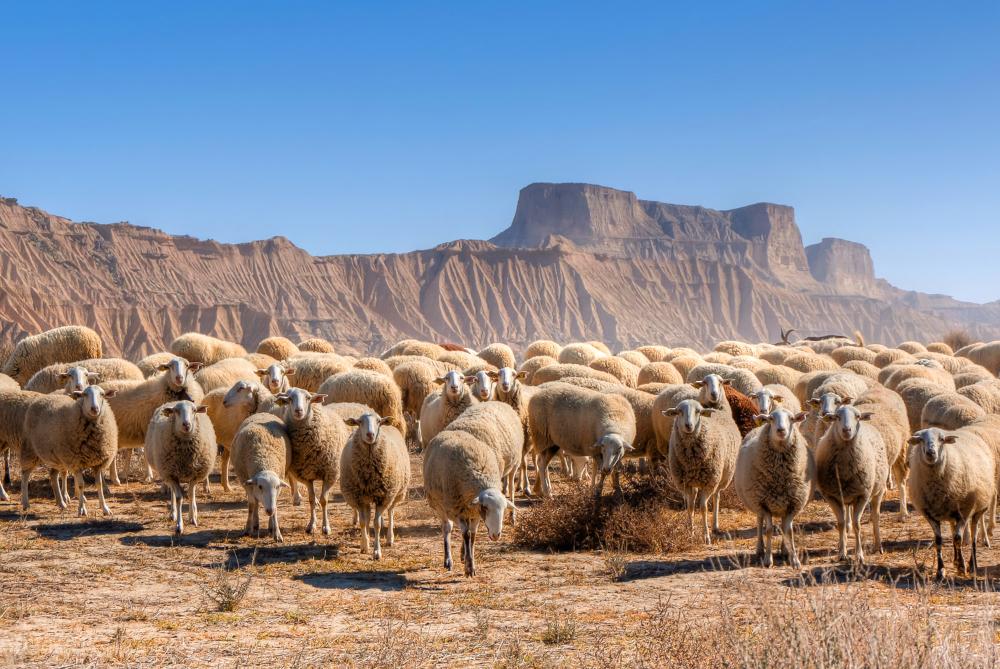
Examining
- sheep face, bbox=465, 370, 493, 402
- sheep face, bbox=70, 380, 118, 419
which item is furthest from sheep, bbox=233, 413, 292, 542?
sheep face, bbox=465, 370, 493, 402

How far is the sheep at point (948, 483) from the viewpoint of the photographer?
941 cm

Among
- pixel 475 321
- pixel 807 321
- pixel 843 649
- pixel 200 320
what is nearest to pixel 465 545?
pixel 843 649

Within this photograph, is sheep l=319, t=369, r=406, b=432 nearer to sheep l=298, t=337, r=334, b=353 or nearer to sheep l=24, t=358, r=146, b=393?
sheep l=24, t=358, r=146, b=393

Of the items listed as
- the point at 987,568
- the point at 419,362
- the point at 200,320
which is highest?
the point at 200,320

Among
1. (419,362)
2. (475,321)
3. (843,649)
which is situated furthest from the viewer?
(475,321)

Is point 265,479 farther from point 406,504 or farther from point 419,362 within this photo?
point 419,362

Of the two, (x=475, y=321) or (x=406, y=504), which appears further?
(x=475, y=321)

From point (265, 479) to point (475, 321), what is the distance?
104m

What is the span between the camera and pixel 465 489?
980 centimetres

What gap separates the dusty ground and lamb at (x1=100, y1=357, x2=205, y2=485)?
6.15 feet

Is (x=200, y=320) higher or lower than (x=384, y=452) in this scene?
higher

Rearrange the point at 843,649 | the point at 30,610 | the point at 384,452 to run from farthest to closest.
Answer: the point at 384,452 → the point at 30,610 → the point at 843,649

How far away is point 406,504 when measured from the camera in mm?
14141

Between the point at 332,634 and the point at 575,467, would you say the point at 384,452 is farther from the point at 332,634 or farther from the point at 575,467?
the point at 575,467
